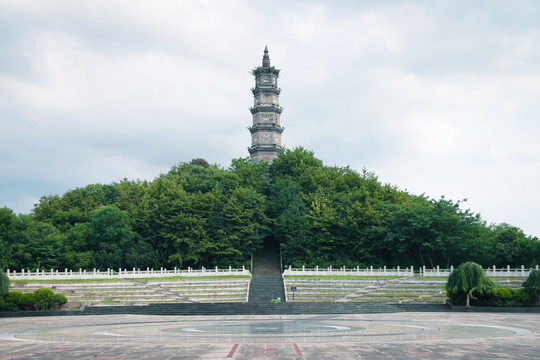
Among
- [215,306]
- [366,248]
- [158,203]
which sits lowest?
[215,306]

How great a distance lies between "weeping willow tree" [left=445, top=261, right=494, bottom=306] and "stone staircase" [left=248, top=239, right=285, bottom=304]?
14592 millimetres

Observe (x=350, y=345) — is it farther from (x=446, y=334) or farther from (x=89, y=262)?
(x=89, y=262)

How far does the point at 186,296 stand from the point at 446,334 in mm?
29737

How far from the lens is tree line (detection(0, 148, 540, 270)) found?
5884 cm

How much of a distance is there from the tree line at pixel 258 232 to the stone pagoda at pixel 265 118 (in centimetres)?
1635

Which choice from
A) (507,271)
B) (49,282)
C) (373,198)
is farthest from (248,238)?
(507,271)

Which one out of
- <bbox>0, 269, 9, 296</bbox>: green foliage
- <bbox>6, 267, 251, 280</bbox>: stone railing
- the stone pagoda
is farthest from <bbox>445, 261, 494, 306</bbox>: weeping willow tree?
the stone pagoda

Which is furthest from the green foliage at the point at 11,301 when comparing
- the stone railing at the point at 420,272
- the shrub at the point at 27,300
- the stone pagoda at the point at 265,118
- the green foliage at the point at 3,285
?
the stone pagoda at the point at 265,118

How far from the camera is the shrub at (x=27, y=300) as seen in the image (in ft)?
134

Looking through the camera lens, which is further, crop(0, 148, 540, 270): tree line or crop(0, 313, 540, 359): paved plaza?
crop(0, 148, 540, 270): tree line

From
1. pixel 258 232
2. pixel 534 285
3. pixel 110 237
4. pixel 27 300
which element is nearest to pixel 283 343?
pixel 27 300

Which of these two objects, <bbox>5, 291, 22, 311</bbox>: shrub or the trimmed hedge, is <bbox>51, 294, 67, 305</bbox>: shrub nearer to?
the trimmed hedge

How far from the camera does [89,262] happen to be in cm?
6009

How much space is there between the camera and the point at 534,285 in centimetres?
4150
